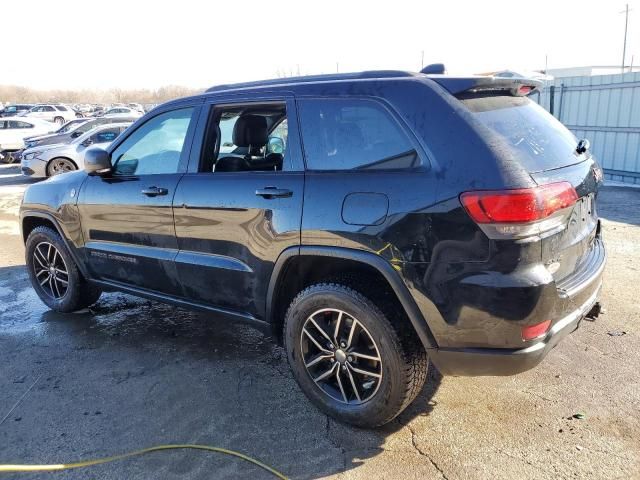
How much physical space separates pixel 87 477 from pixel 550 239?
258 centimetres

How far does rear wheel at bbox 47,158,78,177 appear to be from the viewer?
13.9 m

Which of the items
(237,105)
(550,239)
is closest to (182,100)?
(237,105)

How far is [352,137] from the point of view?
2982mm

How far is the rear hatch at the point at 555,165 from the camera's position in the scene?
8.57 ft

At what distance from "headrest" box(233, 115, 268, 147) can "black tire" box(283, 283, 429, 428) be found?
1340 mm

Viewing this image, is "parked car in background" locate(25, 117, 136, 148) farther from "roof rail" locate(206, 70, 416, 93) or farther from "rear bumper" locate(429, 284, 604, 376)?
"rear bumper" locate(429, 284, 604, 376)

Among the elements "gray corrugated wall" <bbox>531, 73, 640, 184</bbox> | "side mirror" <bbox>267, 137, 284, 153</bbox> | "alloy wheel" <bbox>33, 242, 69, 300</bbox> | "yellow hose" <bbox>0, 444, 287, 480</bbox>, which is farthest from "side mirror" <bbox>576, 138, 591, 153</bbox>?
"gray corrugated wall" <bbox>531, 73, 640, 184</bbox>

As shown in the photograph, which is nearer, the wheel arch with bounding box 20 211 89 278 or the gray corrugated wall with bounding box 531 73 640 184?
the wheel arch with bounding box 20 211 89 278

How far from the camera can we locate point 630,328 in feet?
13.7

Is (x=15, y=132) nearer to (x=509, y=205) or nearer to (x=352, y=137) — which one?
(x=352, y=137)

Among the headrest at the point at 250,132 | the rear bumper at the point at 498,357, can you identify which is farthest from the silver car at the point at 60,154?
the rear bumper at the point at 498,357

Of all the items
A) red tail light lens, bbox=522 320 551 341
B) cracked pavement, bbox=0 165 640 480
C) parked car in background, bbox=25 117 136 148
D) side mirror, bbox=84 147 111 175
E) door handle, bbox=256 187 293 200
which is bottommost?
cracked pavement, bbox=0 165 640 480

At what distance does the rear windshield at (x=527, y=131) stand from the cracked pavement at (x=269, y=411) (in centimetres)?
146

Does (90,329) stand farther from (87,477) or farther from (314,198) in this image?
(314,198)
